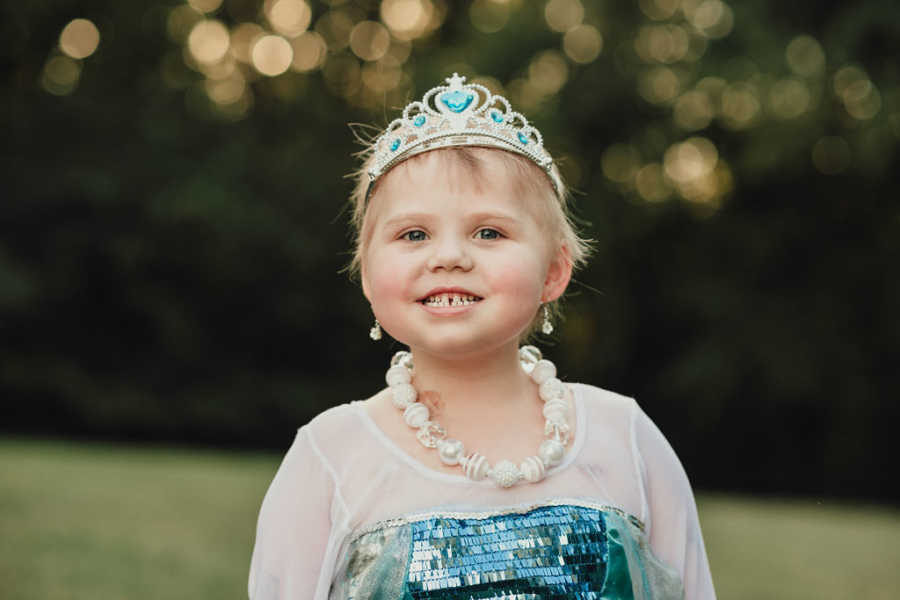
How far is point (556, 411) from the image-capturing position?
224cm

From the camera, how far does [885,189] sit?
1614 cm

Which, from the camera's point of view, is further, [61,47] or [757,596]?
[61,47]

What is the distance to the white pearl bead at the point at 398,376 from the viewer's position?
7.42 feet

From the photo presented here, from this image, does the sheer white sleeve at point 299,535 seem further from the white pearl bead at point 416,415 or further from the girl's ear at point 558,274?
the girl's ear at point 558,274

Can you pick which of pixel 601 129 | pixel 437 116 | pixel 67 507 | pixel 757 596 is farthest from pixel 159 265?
pixel 437 116

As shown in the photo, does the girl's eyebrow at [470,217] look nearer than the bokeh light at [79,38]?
Yes

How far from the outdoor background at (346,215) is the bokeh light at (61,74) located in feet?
0.15

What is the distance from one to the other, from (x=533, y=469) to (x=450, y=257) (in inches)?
18.7

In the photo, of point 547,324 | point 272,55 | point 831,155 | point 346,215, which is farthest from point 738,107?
point 547,324

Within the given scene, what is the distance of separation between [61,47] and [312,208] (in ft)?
17.6

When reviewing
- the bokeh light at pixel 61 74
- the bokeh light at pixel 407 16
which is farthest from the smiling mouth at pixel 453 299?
the bokeh light at pixel 407 16

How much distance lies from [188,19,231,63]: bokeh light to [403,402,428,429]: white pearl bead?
17471mm

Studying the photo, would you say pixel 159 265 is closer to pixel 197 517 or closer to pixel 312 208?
pixel 312 208

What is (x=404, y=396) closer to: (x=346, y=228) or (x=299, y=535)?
(x=299, y=535)
